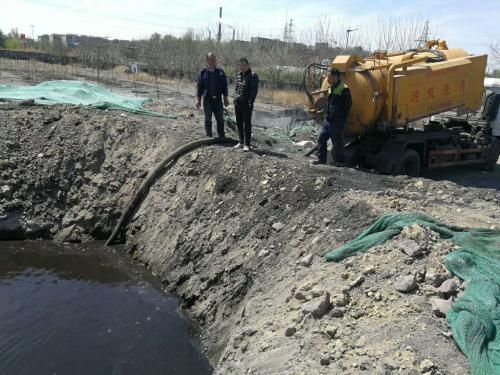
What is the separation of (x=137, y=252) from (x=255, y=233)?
2674 millimetres

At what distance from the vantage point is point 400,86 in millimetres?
9094

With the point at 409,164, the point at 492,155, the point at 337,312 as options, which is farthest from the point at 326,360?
the point at 492,155

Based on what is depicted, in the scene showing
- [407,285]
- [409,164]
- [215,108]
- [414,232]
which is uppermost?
[215,108]

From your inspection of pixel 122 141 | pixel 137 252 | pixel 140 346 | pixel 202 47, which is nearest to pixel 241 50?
pixel 202 47

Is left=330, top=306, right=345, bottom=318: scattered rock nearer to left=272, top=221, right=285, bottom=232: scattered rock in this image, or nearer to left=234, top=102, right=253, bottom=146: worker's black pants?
left=272, top=221, right=285, bottom=232: scattered rock

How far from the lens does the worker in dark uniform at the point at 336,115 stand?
820cm

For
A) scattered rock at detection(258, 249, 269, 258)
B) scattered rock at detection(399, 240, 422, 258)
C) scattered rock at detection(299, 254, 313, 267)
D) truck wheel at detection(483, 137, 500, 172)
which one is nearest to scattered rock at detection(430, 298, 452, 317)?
scattered rock at detection(399, 240, 422, 258)

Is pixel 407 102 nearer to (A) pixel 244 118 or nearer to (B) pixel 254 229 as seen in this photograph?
(A) pixel 244 118

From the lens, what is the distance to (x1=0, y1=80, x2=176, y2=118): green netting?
12.1 metres

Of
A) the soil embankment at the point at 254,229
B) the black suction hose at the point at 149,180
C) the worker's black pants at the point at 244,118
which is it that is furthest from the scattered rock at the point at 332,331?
the black suction hose at the point at 149,180

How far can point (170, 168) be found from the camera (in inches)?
354

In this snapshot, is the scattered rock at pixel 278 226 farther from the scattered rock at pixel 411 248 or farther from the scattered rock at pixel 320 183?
the scattered rock at pixel 411 248

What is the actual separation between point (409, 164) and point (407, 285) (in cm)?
653

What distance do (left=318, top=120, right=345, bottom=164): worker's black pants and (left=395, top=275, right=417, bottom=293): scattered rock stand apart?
469 centimetres
